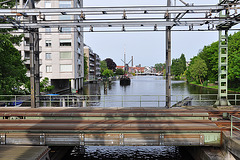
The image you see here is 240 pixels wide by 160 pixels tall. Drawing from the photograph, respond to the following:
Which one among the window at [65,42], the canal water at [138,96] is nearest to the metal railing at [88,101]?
the canal water at [138,96]

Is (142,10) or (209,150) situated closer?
(209,150)

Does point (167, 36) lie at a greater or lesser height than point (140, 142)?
greater

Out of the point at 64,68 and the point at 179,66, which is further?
the point at 179,66

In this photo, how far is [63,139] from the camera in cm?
1004

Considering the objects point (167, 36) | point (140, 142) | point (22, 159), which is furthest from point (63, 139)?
point (167, 36)

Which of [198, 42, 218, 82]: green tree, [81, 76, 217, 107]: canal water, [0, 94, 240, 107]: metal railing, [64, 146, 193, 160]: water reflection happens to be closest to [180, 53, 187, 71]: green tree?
[198, 42, 218, 82]: green tree

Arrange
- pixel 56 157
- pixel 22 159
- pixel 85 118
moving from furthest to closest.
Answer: pixel 85 118, pixel 56 157, pixel 22 159

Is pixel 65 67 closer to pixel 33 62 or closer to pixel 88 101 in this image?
pixel 88 101

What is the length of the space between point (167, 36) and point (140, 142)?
29.8ft

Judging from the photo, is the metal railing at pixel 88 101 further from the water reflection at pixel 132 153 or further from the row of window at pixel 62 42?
the row of window at pixel 62 42

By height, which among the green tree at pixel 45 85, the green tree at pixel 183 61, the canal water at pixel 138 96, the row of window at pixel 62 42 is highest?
the green tree at pixel 183 61

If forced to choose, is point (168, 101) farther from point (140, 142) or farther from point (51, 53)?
point (51, 53)

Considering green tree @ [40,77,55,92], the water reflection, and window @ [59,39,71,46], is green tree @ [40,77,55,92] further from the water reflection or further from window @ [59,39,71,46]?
the water reflection

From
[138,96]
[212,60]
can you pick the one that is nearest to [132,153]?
[138,96]
